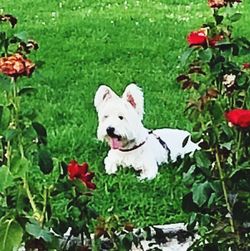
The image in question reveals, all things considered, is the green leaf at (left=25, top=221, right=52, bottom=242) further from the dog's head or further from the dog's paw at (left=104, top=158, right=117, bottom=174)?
the dog's paw at (left=104, top=158, right=117, bottom=174)

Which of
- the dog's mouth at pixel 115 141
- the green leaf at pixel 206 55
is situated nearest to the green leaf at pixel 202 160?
the green leaf at pixel 206 55

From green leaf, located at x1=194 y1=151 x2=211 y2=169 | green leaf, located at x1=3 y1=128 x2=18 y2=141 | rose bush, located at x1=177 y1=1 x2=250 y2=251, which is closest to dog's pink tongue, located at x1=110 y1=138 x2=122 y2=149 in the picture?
rose bush, located at x1=177 y1=1 x2=250 y2=251

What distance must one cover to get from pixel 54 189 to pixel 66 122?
10.7 ft

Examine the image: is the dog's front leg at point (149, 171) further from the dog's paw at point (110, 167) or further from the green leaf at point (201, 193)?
the green leaf at point (201, 193)

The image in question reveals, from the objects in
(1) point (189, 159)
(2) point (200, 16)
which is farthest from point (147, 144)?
(2) point (200, 16)

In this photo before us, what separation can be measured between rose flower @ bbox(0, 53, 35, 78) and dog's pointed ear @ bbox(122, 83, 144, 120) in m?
2.25

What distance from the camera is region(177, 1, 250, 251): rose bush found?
10.1 ft

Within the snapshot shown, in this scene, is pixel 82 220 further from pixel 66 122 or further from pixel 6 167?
pixel 66 122

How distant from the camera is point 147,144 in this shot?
5266 mm

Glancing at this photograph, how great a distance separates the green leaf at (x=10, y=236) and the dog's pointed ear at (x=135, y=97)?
241 cm

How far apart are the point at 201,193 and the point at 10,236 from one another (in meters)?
0.66

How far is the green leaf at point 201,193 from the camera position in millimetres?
3025

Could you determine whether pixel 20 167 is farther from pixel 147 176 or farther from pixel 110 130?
pixel 147 176

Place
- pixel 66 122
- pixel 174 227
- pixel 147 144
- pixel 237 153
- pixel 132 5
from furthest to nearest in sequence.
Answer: pixel 132 5
pixel 66 122
pixel 147 144
pixel 174 227
pixel 237 153
